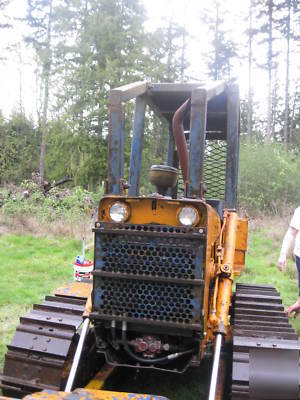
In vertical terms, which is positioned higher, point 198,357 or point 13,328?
point 198,357

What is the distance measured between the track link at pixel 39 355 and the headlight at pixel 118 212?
1.00 m

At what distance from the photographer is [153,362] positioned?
3.24m

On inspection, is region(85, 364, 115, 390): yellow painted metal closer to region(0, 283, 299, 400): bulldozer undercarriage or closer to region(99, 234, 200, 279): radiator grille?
region(0, 283, 299, 400): bulldozer undercarriage

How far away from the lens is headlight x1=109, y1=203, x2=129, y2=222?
3.13 meters

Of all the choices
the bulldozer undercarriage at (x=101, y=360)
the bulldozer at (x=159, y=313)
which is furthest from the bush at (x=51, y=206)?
the bulldozer at (x=159, y=313)

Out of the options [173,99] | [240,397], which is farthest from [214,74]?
[240,397]

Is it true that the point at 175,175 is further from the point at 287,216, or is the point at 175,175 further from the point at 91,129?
the point at 91,129

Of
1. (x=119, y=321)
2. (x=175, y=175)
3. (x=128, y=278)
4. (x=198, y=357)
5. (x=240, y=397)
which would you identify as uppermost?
(x=175, y=175)

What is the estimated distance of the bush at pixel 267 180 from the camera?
16.9m

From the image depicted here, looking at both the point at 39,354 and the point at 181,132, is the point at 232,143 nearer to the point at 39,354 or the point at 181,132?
the point at 181,132

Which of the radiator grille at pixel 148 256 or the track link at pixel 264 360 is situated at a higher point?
the radiator grille at pixel 148 256

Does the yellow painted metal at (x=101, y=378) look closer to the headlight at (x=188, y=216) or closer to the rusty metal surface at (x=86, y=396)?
the rusty metal surface at (x=86, y=396)

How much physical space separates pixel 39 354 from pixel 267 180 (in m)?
15.0

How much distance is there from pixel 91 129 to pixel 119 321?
58.2 ft
